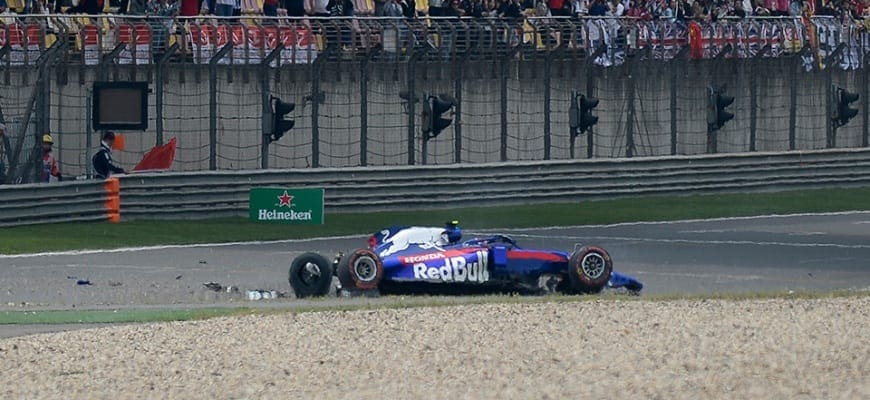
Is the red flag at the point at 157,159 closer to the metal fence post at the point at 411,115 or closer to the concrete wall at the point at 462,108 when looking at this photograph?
the concrete wall at the point at 462,108

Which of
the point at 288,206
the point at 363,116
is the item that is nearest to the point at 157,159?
the point at 288,206

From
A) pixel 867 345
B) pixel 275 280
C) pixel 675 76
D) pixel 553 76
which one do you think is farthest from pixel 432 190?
pixel 867 345

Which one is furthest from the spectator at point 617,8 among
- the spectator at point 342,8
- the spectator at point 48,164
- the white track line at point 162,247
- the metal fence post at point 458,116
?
the spectator at point 48,164

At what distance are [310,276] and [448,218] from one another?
988cm

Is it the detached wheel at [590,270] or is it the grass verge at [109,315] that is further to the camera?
the detached wheel at [590,270]

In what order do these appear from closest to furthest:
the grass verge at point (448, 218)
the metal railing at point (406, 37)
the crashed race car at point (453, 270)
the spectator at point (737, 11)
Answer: the crashed race car at point (453, 270) → the grass verge at point (448, 218) → the metal railing at point (406, 37) → the spectator at point (737, 11)

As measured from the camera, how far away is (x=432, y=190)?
2758cm

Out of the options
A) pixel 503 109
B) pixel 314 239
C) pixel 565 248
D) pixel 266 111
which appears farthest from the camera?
pixel 503 109

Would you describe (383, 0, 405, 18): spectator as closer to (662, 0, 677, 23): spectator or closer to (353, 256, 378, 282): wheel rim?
(662, 0, 677, 23): spectator

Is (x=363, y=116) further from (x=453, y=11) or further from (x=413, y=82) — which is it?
(x=453, y=11)

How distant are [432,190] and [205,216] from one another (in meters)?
3.74

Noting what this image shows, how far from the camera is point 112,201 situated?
80.5 ft

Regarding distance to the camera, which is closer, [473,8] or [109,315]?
[109,315]

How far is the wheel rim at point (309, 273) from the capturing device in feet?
55.5
